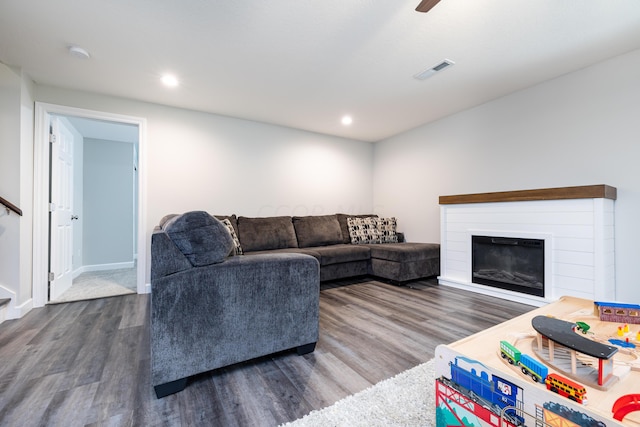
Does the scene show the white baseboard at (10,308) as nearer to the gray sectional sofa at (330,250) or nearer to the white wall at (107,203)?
the gray sectional sofa at (330,250)

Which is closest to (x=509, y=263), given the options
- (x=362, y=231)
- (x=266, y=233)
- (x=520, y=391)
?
(x=362, y=231)

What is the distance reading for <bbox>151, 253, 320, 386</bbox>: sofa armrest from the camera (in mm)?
1352

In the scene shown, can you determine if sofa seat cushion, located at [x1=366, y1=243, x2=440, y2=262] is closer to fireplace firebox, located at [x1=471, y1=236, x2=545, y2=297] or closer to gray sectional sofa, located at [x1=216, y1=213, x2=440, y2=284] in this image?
gray sectional sofa, located at [x1=216, y1=213, x2=440, y2=284]

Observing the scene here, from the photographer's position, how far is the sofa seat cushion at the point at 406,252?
3484 millimetres

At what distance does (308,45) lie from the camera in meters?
2.25

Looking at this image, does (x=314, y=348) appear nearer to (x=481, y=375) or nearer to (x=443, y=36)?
(x=481, y=375)

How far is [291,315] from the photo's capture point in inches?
66.6

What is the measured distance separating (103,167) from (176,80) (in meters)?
3.22

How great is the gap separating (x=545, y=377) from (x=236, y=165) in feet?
12.4

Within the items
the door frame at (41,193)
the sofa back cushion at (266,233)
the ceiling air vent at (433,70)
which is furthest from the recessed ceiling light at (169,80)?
the ceiling air vent at (433,70)

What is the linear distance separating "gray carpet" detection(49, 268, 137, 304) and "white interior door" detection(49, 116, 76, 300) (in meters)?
0.11

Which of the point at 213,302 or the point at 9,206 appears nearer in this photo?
the point at 213,302

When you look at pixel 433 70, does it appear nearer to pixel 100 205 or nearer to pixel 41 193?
pixel 41 193

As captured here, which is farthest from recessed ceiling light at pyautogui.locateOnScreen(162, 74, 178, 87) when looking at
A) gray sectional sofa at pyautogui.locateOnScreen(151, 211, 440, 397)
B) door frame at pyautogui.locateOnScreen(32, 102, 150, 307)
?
gray sectional sofa at pyautogui.locateOnScreen(151, 211, 440, 397)
